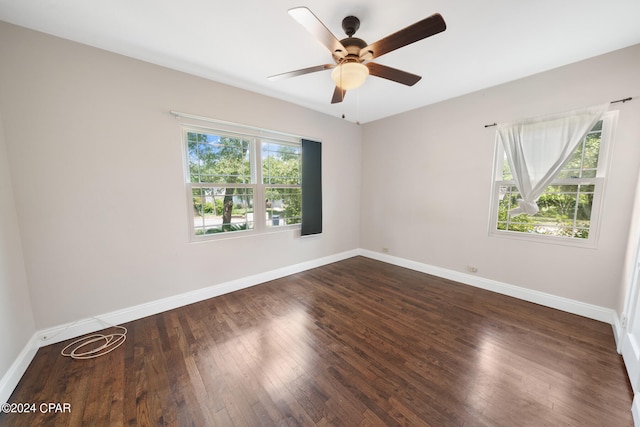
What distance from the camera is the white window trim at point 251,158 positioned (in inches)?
99.9

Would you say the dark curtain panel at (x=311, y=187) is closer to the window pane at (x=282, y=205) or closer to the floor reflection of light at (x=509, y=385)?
the window pane at (x=282, y=205)

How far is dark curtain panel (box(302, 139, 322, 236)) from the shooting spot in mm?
3516

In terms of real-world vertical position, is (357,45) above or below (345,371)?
above

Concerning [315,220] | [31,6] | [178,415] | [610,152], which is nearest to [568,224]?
[610,152]

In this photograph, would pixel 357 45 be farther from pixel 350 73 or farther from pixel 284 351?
pixel 284 351

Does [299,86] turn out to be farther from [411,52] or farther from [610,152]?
[610,152]

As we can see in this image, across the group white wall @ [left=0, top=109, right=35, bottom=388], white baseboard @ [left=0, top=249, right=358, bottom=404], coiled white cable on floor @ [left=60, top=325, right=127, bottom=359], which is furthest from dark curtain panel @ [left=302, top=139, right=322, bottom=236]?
white wall @ [left=0, top=109, right=35, bottom=388]

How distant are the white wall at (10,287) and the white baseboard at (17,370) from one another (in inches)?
0.9

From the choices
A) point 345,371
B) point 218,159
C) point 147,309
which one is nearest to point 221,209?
point 218,159

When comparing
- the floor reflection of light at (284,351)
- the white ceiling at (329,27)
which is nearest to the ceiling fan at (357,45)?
the white ceiling at (329,27)

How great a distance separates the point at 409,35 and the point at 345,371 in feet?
7.65

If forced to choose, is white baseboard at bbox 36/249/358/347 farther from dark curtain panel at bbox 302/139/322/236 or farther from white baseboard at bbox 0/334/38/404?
dark curtain panel at bbox 302/139/322/236

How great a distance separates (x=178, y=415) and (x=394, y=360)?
4.90 ft

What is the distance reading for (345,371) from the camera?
1631 millimetres
